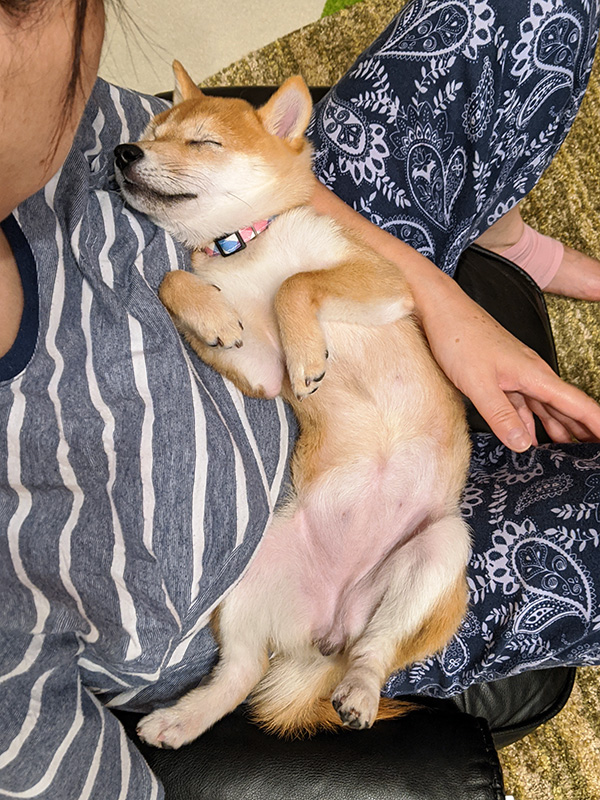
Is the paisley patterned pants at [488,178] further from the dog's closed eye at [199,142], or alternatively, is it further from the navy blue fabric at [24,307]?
the navy blue fabric at [24,307]

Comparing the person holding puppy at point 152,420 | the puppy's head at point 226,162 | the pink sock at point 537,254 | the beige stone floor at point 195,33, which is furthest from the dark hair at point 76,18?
the beige stone floor at point 195,33

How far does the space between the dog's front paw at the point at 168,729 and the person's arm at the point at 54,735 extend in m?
0.11

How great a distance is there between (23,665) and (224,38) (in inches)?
104

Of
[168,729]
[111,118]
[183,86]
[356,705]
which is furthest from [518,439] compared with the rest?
[183,86]

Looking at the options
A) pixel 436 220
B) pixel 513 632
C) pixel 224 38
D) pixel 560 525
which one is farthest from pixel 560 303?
pixel 224 38

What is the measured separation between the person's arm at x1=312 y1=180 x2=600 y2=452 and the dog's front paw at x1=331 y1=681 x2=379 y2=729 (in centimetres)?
55

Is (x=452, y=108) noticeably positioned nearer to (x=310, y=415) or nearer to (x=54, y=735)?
(x=310, y=415)

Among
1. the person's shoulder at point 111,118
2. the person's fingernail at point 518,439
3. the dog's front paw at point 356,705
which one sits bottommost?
the dog's front paw at point 356,705

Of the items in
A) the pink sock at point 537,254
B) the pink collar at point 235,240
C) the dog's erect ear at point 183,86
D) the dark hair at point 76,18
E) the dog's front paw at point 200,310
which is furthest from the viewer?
the pink sock at point 537,254

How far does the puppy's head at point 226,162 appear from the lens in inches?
54.6

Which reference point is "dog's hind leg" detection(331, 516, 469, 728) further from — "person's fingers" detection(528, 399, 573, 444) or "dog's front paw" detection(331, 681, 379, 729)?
"person's fingers" detection(528, 399, 573, 444)

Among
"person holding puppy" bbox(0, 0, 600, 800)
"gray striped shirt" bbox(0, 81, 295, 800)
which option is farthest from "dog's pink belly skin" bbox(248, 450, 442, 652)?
"gray striped shirt" bbox(0, 81, 295, 800)

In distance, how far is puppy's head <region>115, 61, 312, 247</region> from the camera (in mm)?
1388

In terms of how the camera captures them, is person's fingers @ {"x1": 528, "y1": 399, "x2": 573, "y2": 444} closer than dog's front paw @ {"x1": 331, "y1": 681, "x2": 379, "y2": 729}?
No
